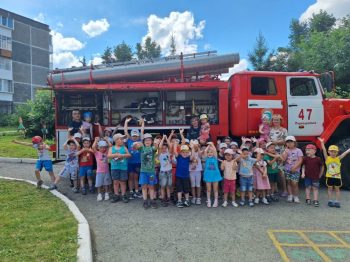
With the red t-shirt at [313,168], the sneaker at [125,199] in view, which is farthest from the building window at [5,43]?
the red t-shirt at [313,168]

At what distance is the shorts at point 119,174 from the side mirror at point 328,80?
17.7ft

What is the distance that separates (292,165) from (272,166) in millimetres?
424

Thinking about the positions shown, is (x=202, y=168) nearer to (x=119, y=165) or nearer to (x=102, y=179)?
(x=119, y=165)

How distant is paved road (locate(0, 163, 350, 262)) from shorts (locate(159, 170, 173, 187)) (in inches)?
20.5

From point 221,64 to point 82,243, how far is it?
574cm

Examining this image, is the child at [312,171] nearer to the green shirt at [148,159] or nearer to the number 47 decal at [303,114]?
the number 47 decal at [303,114]

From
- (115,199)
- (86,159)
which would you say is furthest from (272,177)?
(86,159)

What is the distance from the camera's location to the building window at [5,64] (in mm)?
45656

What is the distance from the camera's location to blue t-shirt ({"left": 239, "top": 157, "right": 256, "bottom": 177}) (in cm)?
680

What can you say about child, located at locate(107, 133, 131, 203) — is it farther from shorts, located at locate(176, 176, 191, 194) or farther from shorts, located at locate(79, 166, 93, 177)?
shorts, located at locate(176, 176, 191, 194)

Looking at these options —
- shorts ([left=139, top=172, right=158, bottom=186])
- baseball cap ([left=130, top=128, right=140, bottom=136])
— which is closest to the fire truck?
baseball cap ([left=130, top=128, right=140, bottom=136])

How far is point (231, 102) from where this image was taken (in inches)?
317

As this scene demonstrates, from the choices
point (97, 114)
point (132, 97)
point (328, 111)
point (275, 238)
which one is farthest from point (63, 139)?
point (328, 111)

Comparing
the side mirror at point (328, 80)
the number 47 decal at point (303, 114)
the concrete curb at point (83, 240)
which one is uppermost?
the side mirror at point (328, 80)
